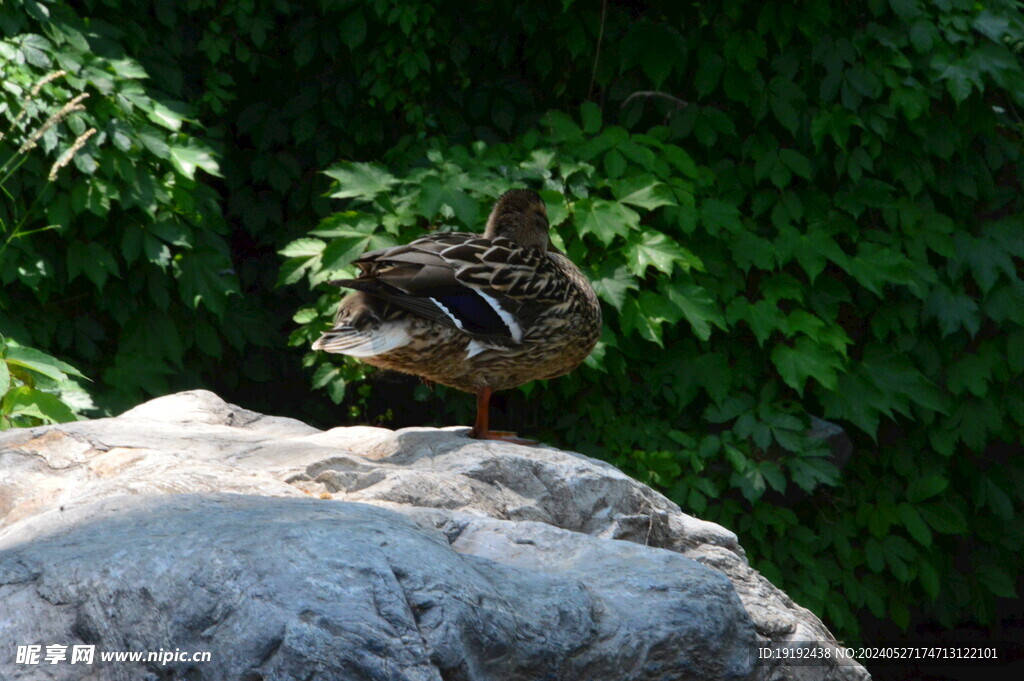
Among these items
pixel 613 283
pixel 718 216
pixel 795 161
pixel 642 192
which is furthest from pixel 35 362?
pixel 795 161

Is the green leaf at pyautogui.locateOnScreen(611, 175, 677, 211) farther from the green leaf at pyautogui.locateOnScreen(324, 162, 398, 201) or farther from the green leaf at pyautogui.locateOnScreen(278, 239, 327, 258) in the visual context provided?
the green leaf at pyautogui.locateOnScreen(278, 239, 327, 258)

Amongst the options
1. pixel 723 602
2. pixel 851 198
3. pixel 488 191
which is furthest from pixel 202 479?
pixel 851 198

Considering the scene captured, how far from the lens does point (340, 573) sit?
1794 mm

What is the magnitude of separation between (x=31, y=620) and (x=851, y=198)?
173 inches

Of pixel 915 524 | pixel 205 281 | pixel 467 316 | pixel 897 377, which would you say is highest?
pixel 467 316

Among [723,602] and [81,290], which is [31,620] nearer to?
[723,602]

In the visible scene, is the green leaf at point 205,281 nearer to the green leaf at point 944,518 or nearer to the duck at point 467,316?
the duck at point 467,316

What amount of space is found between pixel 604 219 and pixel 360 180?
3.45 ft

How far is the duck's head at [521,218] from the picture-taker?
12.7ft

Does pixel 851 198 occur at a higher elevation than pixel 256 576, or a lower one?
lower

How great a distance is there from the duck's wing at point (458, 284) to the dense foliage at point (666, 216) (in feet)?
3.00

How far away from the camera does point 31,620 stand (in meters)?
1.80

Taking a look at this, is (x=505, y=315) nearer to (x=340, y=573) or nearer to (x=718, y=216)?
(x=340, y=573)

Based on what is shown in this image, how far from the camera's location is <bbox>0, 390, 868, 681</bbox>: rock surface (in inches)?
68.3
